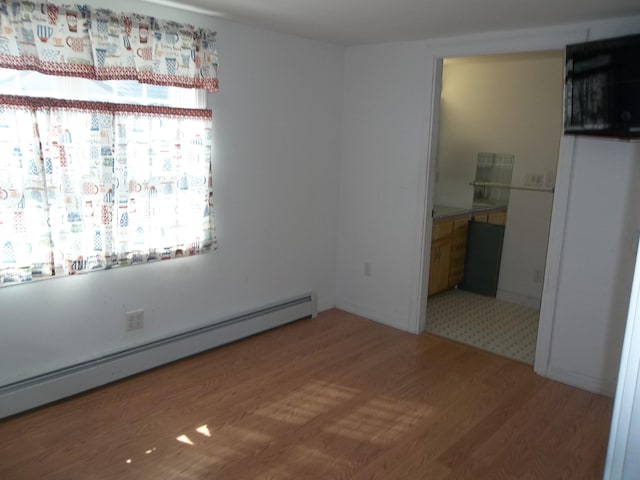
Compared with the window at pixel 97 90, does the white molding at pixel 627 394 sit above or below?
below

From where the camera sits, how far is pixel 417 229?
12.2 feet

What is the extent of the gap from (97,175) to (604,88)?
8.87 feet

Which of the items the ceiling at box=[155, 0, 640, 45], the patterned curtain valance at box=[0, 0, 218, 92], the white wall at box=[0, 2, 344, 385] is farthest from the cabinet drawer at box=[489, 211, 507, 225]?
the patterned curtain valance at box=[0, 0, 218, 92]

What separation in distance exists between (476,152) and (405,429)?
3.21 m

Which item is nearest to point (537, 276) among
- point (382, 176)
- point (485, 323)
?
point (485, 323)

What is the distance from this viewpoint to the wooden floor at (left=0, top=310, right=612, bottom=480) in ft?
7.28

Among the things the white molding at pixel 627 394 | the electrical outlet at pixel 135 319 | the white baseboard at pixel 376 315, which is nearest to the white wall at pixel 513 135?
the white baseboard at pixel 376 315

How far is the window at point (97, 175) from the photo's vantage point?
2.34m

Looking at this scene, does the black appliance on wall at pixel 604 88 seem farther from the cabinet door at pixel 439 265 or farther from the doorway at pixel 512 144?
the cabinet door at pixel 439 265

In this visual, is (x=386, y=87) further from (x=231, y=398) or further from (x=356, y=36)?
(x=231, y=398)

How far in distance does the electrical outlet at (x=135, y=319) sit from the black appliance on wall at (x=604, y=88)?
2732 millimetres

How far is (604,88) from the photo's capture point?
2469 mm

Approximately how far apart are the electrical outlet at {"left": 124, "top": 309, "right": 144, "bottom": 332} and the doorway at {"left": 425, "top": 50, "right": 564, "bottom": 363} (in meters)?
2.67

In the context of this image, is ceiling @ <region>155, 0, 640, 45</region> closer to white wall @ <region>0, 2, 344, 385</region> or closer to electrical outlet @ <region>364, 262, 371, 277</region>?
white wall @ <region>0, 2, 344, 385</region>
